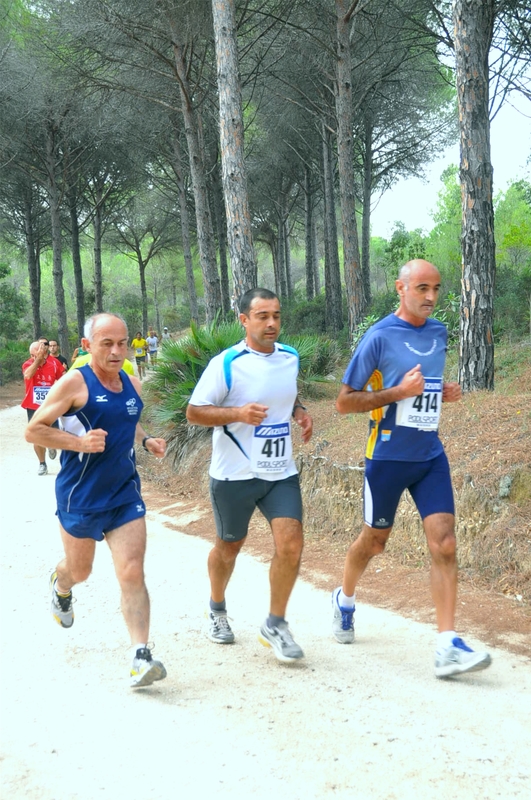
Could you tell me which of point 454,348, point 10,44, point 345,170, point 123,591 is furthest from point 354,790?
point 10,44

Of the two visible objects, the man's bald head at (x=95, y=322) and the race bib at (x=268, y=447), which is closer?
the man's bald head at (x=95, y=322)

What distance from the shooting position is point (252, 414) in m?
4.57

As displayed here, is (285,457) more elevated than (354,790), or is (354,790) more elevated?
(285,457)

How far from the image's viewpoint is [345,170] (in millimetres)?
17172

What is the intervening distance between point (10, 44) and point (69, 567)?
2339 centimetres

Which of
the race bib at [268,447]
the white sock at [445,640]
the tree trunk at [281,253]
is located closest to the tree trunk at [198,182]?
the race bib at [268,447]

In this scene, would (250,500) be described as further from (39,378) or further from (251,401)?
(39,378)

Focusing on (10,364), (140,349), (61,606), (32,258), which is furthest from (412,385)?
(32,258)

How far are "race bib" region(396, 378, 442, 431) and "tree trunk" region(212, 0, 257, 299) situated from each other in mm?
8666

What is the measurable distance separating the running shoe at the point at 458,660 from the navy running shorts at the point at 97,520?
184 cm

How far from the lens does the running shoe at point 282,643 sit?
4.87 metres

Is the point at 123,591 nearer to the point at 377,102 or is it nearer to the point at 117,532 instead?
the point at 117,532

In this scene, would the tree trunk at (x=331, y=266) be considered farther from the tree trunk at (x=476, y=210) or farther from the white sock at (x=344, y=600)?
the white sock at (x=344, y=600)

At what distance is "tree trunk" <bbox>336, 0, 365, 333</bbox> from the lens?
16.2m
